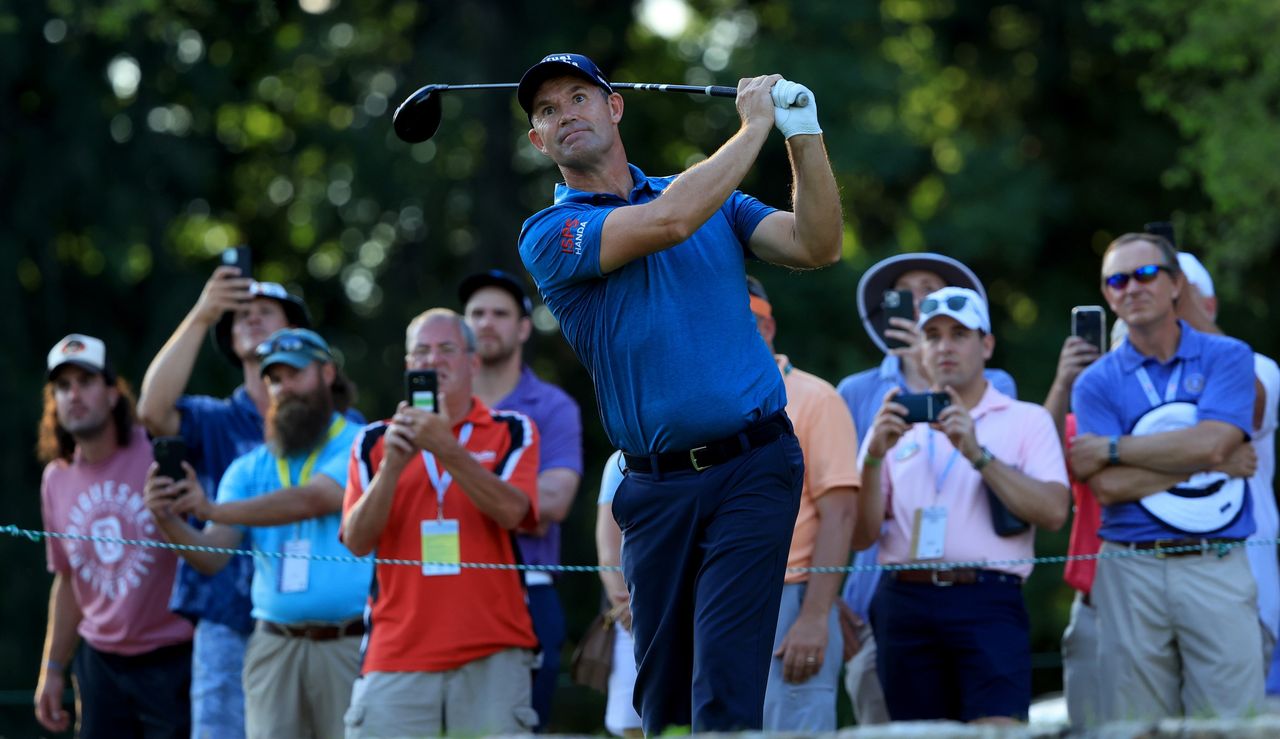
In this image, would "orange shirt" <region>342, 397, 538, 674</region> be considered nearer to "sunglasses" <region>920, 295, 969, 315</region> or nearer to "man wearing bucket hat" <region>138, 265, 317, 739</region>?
"man wearing bucket hat" <region>138, 265, 317, 739</region>

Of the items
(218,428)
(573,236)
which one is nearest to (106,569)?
(218,428)

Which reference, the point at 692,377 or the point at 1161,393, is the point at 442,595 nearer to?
the point at 692,377

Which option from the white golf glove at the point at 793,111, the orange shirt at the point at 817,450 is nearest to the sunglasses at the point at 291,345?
the orange shirt at the point at 817,450

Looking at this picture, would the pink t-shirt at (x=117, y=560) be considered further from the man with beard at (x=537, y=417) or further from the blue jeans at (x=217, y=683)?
the man with beard at (x=537, y=417)

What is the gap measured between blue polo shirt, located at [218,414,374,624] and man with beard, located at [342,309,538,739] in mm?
457

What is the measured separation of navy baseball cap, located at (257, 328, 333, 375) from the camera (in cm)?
808

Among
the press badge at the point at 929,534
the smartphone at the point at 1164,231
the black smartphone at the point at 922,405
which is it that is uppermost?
the smartphone at the point at 1164,231

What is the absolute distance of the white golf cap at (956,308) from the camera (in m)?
7.47

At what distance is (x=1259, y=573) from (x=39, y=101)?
1427 cm

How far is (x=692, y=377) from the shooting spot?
205 inches

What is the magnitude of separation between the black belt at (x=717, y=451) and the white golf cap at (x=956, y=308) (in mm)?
2309

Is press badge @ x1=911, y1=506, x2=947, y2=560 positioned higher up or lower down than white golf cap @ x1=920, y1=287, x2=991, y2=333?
lower down

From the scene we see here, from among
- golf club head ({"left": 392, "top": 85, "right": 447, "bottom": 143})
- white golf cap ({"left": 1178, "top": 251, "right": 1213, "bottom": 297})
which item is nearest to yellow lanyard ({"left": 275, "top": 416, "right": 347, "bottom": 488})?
golf club head ({"left": 392, "top": 85, "right": 447, "bottom": 143})

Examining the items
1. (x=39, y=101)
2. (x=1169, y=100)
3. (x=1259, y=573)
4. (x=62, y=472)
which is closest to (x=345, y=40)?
(x=39, y=101)
